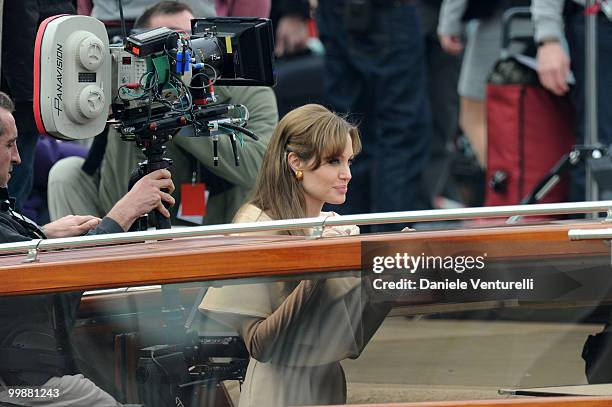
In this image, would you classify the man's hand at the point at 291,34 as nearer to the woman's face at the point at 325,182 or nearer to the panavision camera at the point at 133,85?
the panavision camera at the point at 133,85

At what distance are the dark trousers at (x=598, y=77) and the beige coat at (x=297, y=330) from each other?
125 inches

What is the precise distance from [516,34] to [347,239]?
11.8 ft

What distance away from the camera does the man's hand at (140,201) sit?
4508 mm

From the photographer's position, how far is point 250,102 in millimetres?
5938

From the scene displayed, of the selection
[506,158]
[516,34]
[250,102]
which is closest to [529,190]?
[506,158]

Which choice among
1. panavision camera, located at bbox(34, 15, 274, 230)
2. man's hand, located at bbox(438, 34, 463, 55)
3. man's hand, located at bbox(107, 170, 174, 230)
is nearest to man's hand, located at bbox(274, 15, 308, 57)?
man's hand, located at bbox(438, 34, 463, 55)

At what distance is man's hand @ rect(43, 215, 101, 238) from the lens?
4762 millimetres

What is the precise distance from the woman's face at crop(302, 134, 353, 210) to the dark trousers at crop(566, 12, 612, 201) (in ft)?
8.16

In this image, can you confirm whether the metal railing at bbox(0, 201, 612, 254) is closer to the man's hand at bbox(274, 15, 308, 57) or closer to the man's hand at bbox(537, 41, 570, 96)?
the man's hand at bbox(537, 41, 570, 96)

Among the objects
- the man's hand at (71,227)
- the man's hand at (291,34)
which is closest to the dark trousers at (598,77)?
the man's hand at (291,34)

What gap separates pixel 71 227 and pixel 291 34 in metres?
3.94

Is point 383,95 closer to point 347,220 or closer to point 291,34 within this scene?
point 291,34

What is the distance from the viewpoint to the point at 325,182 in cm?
462

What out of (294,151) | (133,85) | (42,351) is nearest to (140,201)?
(133,85)
